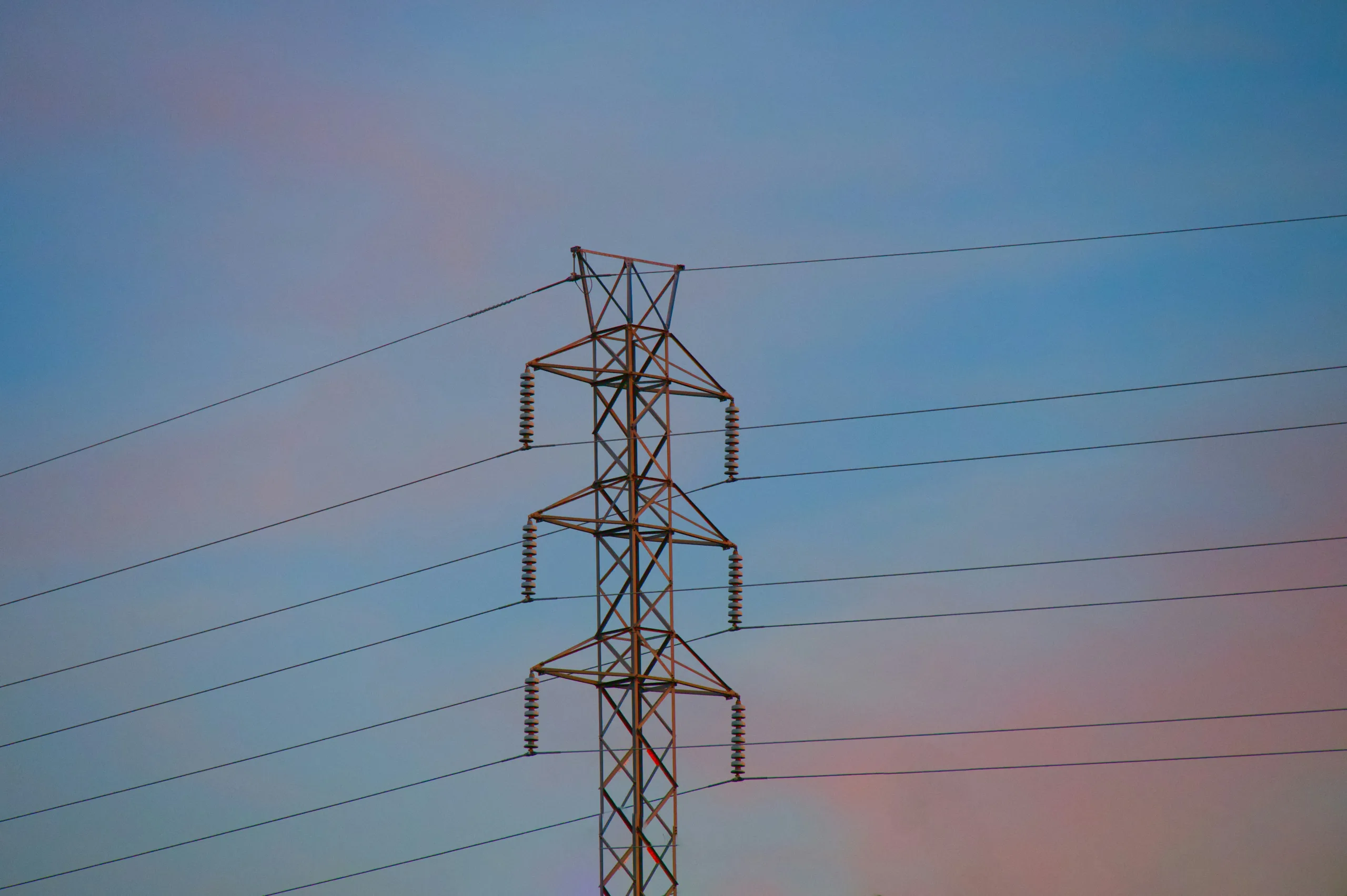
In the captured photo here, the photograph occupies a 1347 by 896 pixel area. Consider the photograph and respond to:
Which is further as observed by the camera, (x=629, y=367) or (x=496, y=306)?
(x=496, y=306)

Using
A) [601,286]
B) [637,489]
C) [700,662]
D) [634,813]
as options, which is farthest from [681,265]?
[634,813]

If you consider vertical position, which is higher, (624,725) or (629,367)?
Answer: (629,367)

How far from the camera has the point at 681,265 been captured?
68.8 metres

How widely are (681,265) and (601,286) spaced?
252cm

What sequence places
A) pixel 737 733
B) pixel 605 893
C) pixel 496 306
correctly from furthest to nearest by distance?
pixel 496 306 < pixel 737 733 < pixel 605 893

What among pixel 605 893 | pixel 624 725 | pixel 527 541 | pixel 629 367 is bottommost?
pixel 605 893

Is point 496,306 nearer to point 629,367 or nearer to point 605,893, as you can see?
point 629,367

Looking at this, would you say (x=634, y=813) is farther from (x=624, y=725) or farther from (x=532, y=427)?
(x=532, y=427)

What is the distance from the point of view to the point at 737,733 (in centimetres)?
6719

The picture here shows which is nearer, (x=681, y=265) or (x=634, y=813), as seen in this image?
(x=634, y=813)

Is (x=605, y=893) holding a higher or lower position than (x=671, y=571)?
lower

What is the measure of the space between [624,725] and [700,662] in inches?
121

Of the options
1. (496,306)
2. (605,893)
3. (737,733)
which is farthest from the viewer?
(496,306)

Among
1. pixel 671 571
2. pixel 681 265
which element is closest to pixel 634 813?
pixel 671 571
